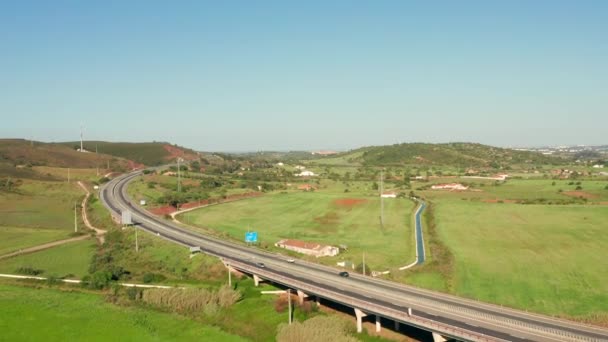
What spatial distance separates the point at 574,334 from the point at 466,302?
13100 mm

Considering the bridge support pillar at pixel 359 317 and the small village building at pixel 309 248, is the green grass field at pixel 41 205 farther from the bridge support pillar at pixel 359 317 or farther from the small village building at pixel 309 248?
the bridge support pillar at pixel 359 317

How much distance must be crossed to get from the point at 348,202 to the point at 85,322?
92286mm

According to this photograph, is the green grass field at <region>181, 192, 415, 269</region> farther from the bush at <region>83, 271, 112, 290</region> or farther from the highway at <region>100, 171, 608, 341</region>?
the bush at <region>83, 271, 112, 290</region>

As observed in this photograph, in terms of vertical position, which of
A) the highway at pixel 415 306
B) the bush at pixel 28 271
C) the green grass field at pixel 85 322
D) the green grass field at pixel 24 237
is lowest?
the green grass field at pixel 85 322

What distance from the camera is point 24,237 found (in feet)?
355

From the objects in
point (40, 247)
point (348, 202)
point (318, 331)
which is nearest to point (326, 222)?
point (348, 202)

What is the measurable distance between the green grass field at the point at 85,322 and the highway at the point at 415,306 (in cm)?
1386

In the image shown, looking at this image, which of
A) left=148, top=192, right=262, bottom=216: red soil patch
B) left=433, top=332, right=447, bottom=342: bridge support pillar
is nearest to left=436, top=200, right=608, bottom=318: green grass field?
left=433, top=332, right=447, bottom=342: bridge support pillar

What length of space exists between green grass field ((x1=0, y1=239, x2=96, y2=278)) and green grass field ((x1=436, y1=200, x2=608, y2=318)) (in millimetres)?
65143

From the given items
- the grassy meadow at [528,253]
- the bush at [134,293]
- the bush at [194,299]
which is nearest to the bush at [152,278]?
the bush at [134,293]

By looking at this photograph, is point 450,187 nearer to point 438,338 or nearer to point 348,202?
point 348,202

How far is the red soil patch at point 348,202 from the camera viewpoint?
459ft

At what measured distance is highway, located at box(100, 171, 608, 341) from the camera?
46.3 meters

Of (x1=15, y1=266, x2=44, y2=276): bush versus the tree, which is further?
(x1=15, y1=266, x2=44, y2=276): bush
